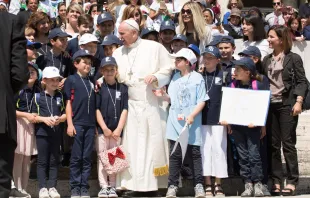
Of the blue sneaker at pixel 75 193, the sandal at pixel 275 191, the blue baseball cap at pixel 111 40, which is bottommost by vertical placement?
the sandal at pixel 275 191

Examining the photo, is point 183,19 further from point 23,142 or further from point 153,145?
point 23,142

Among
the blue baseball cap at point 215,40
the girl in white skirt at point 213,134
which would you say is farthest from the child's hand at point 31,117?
the blue baseball cap at point 215,40

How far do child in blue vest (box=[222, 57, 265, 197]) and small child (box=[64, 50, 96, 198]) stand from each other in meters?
1.66

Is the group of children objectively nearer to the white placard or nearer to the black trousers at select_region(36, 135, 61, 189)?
the black trousers at select_region(36, 135, 61, 189)

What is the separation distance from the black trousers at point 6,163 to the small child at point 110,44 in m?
4.39

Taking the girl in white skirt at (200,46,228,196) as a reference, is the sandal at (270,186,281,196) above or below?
below

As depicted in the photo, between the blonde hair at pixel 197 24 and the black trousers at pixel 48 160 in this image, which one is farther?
the blonde hair at pixel 197 24

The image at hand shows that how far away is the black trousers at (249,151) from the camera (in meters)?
10.4

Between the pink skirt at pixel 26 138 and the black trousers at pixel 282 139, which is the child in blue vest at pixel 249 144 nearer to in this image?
the black trousers at pixel 282 139

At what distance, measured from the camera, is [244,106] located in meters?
10.6

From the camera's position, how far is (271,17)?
55.3ft

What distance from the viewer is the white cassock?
34.3 ft

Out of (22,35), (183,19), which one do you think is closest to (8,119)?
(22,35)

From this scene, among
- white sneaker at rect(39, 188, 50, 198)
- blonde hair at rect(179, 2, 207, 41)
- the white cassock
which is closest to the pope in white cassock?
the white cassock
